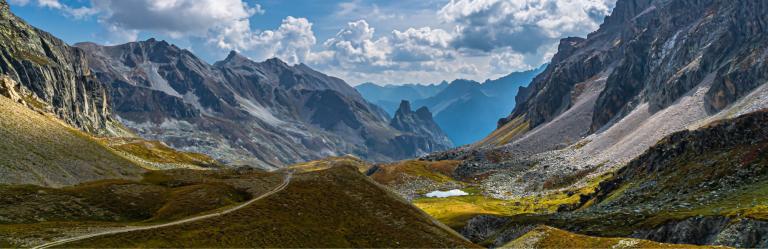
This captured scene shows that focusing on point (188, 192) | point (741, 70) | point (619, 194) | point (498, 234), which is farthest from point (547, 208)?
point (741, 70)

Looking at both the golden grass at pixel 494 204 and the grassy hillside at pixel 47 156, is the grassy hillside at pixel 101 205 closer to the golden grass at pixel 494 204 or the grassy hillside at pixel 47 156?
the grassy hillside at pixel 47 156

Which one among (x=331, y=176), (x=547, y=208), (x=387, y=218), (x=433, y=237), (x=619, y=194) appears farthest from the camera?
(x=547, y=208)

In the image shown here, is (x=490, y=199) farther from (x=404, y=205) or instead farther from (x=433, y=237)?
(x=433, y=237)

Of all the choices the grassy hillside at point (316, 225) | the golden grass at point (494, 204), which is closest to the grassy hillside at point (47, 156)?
the grassy hillside at point (316, 225)

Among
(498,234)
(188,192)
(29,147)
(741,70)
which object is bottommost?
(498,234)

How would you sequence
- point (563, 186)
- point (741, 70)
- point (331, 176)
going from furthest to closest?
point (741, 70) → point (563, 186) → point (331, 176)
